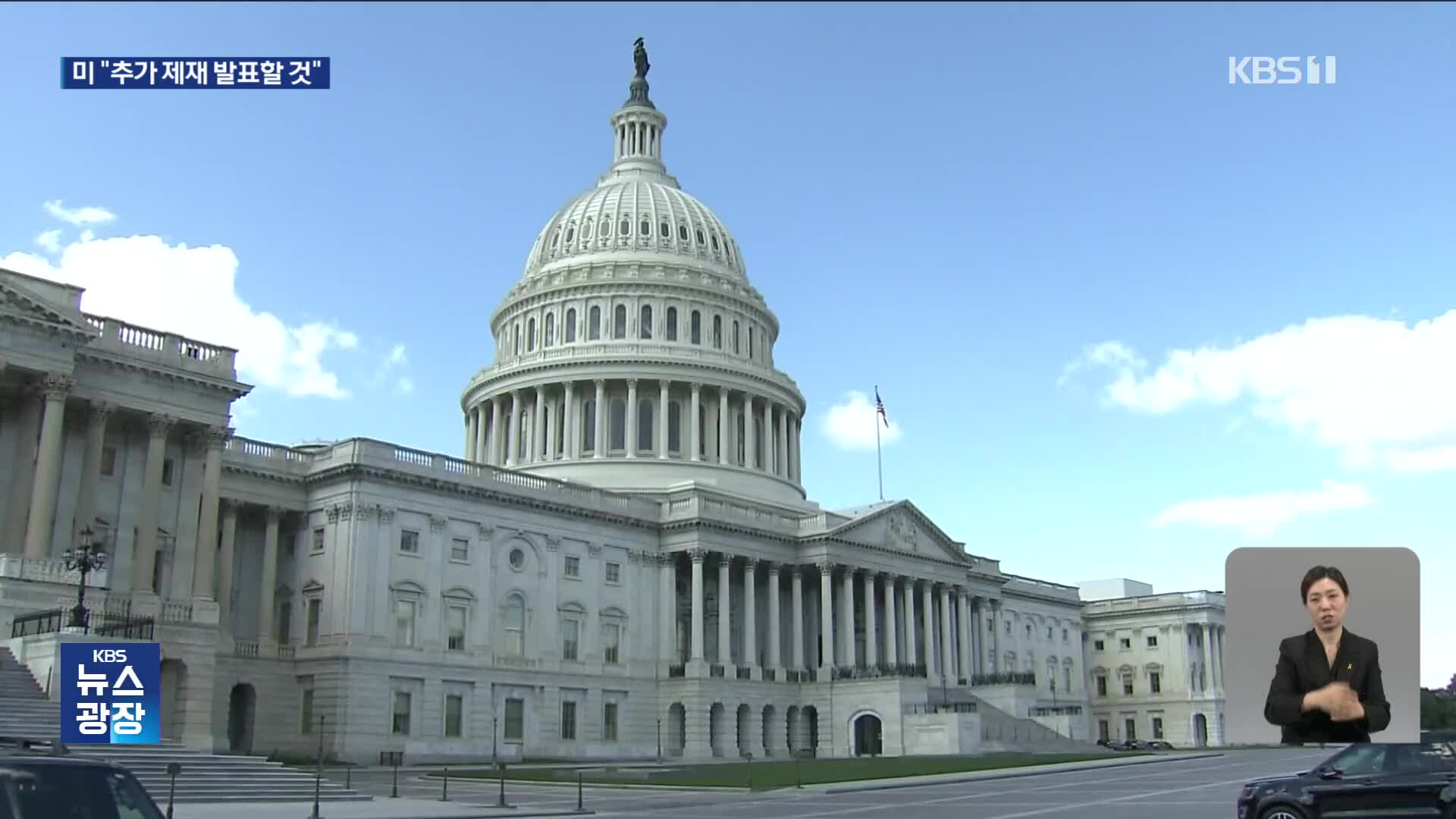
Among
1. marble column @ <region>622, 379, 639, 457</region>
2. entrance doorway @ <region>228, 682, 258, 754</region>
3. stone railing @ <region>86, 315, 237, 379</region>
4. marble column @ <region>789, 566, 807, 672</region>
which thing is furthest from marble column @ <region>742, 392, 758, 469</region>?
stone railing @ <region>86, 315, 237, 379</region>

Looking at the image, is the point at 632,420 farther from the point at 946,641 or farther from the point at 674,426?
the point at 946,641

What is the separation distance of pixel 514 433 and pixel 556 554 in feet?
82.4

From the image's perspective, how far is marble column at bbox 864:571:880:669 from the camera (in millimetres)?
A: 95500

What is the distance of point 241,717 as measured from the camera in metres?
69.6

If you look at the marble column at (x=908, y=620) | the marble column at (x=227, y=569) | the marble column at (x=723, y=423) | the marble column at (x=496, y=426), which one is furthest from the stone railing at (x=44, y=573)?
the marble column at (x=908, y=620)

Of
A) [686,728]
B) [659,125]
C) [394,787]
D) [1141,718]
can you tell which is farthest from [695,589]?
[1141,718]

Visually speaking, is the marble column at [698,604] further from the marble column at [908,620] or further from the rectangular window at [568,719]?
the marble column at [908,620]

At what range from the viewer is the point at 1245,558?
14430 mm

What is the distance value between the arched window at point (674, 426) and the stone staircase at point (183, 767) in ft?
202

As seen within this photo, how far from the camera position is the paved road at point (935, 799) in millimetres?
33125

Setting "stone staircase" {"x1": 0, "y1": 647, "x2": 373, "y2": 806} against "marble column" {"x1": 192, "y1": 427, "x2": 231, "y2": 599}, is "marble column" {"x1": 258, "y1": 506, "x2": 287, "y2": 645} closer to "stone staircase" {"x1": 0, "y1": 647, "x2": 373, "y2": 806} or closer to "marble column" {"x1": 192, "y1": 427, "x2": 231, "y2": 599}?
"marble column" {"x1": 192, "y1": 427, "x2": 231, "y2": 599}

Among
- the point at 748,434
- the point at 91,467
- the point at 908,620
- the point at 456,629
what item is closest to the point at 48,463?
the point at 91,467
